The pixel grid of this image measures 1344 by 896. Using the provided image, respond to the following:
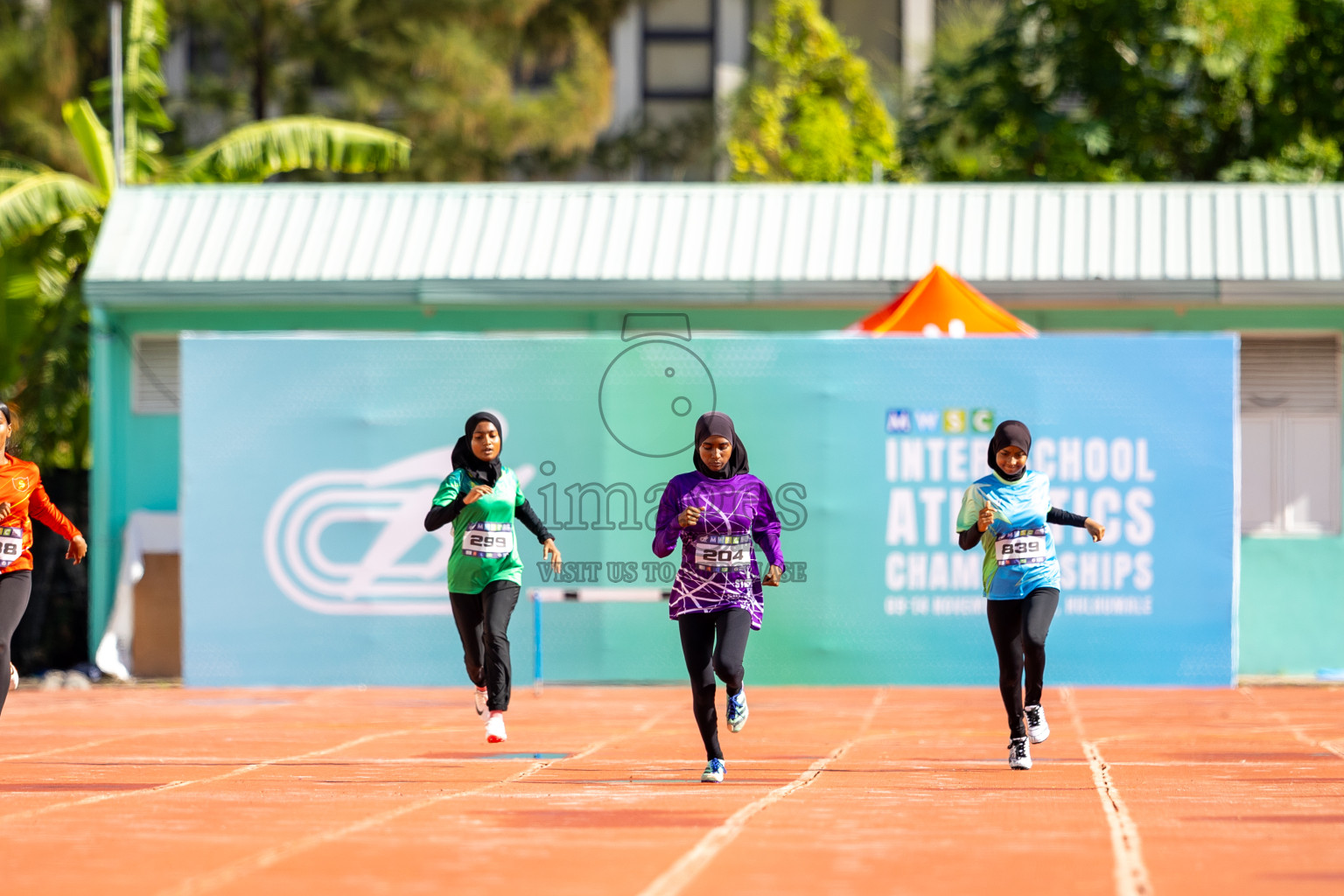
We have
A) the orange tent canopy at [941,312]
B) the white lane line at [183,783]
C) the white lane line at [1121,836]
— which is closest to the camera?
the white lane line at [1121,836]

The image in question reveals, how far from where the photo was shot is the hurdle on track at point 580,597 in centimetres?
1412

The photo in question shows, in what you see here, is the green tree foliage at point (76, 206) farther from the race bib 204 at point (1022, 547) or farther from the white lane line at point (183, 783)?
the race bib 204 at point (1022, 547)

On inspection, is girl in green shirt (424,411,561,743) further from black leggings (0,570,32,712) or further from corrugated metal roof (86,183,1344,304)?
corrugated metal roof (86,183,1344,304)

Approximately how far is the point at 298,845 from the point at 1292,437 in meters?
11.7

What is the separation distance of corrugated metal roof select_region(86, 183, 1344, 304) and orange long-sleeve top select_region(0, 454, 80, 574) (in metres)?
7.21

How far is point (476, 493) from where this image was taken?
1055 cm

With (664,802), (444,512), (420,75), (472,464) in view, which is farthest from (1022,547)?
(420,75)

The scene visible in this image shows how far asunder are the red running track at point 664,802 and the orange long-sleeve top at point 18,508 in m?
1.07

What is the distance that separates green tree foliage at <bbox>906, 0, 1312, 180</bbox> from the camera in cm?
2608

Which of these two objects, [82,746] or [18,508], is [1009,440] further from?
[82,746]

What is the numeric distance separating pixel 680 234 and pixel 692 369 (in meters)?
3.64

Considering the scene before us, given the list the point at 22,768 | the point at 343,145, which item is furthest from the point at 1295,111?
the point at 22,768

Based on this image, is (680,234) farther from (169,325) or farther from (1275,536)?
(1275,536)

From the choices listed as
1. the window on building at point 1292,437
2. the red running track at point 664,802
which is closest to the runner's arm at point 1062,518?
the red running track at point 664,802
